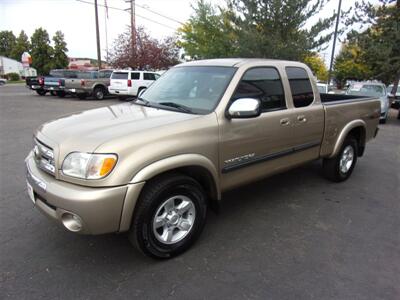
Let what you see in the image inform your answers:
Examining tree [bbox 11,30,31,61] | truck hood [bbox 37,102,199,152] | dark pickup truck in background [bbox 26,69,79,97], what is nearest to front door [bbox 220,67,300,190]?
truck hood [bbox 37,102,199,152]

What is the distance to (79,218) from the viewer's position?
7.93 feet

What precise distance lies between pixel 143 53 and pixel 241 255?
24402 millimetres

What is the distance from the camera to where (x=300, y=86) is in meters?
4.16

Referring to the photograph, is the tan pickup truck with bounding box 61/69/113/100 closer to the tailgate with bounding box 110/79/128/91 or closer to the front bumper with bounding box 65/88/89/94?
the front bumper with bounding box 65/88/89/94

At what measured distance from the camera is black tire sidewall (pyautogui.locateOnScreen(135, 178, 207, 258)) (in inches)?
105

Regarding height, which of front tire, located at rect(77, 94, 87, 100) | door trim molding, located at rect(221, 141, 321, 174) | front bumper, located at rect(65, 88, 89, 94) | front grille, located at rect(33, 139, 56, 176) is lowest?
front tire, located at rect(77, 94, 87, 100)

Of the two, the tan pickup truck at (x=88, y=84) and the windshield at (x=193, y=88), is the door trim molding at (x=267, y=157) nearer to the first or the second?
the windshield at (x=193, y=88)

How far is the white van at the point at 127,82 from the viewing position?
18.0 metres

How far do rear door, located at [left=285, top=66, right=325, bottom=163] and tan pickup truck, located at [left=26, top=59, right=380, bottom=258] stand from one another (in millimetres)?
14

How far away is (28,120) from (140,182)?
983cm

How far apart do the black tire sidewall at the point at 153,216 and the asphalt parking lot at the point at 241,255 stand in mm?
120

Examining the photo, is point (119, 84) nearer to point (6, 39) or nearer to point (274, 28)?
point (274, 28)

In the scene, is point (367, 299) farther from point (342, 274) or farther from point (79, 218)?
point (79, 218)

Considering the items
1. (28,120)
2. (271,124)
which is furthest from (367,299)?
(28,120)
